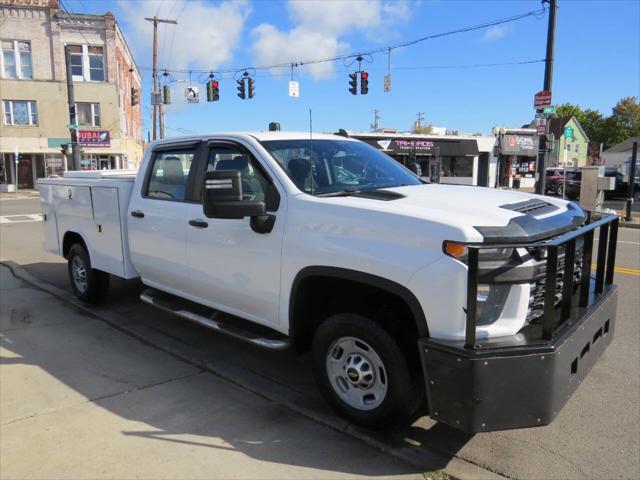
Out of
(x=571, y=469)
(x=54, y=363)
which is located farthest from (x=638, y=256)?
(x=54, y=363)

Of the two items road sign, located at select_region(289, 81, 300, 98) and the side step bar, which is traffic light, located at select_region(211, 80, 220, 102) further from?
the side step bar

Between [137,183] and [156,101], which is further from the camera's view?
[156,101]

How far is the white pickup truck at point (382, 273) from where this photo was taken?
2.66m

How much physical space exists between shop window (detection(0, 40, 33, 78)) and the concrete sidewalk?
3907 cm

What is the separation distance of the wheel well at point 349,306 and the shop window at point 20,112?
40.3 metres

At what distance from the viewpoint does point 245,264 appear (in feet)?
12.7

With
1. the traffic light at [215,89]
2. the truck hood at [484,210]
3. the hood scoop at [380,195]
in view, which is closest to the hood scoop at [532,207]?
the truck hood at [484,210]

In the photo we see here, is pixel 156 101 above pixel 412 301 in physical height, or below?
above

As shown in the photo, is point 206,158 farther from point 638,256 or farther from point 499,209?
A: point 638,256

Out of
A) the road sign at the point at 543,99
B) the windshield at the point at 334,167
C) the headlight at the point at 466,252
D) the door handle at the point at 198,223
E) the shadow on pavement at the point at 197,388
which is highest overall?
the road sign at the point at 543,99

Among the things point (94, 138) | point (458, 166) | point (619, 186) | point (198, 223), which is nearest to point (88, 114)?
point (94, 138)

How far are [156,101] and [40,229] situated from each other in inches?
732

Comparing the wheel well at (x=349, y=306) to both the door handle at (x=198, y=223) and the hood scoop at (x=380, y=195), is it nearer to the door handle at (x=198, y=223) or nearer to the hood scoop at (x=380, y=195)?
the hood scoop at (x=380, y=195)

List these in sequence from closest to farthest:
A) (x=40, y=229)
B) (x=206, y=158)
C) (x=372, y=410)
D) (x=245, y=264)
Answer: (x=372, y=410)
(x=245, y=264)
(x=206, y=158)
(x=40, y=229)
